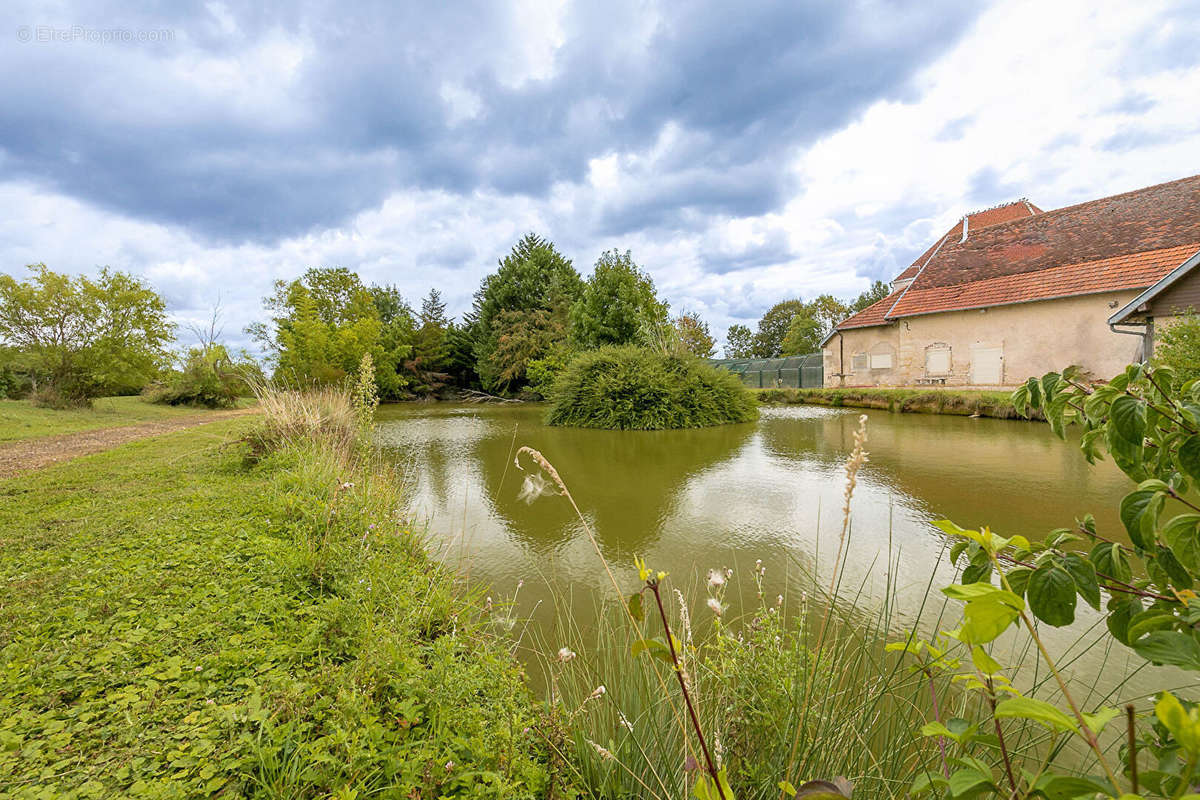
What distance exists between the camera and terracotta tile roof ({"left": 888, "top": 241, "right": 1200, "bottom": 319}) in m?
11.6

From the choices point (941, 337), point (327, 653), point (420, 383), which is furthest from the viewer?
point (420, 383)

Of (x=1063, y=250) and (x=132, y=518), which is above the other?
(x=1063, y=250)

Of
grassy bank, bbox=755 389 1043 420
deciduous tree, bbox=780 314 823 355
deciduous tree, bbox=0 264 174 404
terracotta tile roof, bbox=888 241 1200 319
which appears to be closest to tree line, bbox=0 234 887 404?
deciduous tree, bbox=0 264 174 404

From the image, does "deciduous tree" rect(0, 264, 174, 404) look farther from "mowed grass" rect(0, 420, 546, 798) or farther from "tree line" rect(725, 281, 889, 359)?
"tree line" rect(725, 281, 889, 359)

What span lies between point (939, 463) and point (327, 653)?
6858 mm

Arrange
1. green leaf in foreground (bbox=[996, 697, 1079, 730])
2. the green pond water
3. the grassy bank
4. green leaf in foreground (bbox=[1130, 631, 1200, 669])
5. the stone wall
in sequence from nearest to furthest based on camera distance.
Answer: green leaf in foreground (bbox=[996, 697, 1079, 730])
green leaf in foreground (bbox=[1130, 631, 1200, 669])
the green pond water
the grassy bank
the stone wall

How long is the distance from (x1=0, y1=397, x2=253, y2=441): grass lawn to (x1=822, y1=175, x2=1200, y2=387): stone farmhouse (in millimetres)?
21836

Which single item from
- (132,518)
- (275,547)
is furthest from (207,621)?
(132,518)

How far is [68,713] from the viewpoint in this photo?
156cm

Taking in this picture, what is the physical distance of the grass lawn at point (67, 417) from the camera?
9.86 meters

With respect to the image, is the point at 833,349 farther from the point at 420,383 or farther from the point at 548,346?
the point at 420,383

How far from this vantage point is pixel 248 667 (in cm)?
182

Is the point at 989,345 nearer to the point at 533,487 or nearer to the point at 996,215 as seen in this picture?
the point at 996,215

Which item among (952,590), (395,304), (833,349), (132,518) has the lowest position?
(132,518)
